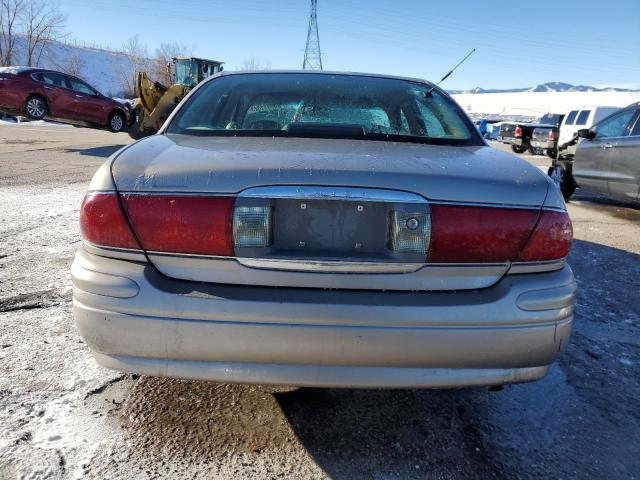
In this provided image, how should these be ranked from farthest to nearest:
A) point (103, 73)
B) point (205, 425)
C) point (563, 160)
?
1. point (103, 73)
2. point (563, 160)
3. point (205, 425)

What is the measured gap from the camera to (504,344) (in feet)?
5.47

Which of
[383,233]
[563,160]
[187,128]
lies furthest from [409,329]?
[563,160]

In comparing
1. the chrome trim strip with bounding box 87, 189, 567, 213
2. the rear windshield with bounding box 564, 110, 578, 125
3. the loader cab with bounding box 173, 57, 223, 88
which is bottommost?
the chrome trim strip with bounding box 87, 189, 567, 213

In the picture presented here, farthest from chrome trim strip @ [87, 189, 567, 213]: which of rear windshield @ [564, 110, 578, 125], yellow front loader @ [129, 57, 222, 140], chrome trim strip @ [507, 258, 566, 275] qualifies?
rear windshield @ [564, 110, 578, 125]

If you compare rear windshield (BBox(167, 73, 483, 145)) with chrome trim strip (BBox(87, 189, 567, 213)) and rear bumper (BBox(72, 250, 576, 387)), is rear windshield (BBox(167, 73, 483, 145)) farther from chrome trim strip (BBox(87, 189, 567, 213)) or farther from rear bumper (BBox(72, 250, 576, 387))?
rear bumper (BBox(72, 250, 576, 387))

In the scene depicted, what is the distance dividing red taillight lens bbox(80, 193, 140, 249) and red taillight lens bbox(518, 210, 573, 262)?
1.36 m

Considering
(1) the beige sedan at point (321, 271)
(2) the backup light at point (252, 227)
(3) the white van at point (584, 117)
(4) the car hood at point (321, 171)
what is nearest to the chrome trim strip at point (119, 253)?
(1) the beige sedan at point (321, 271)

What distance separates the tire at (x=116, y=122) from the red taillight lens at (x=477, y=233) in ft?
51.1

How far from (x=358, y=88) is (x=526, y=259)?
1.49 m

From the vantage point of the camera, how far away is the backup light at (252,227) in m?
1.61

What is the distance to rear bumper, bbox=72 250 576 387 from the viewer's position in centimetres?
160

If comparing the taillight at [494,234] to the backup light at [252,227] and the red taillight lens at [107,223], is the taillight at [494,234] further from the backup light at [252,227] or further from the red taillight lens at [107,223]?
the red taillight lens at [107,223]

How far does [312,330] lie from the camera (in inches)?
62.7

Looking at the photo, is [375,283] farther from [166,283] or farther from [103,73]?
[103,73]
